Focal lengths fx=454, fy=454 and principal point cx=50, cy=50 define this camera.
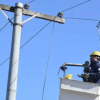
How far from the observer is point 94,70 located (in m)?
12.0

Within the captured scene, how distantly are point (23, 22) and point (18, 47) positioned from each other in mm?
803

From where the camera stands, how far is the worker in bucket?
11.8m

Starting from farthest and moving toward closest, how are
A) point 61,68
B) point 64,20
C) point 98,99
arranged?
point 64,20 < point 61,68 < point 98,99

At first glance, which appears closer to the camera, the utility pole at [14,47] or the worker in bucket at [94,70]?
the worker in bucket at [94,70]

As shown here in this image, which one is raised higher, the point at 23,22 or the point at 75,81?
the point at 23,22

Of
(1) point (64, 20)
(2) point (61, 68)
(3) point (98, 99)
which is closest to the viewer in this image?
(3) point (98, 99)

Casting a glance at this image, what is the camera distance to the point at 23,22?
13.4m

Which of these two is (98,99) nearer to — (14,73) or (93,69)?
(93,69)

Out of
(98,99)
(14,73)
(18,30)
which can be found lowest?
(98,99)

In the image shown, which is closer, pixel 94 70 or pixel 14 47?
pixel 94 70

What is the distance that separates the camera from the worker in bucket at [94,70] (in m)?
11.8

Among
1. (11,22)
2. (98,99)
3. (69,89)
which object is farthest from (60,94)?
(11,22)

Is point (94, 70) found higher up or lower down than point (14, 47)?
lower down

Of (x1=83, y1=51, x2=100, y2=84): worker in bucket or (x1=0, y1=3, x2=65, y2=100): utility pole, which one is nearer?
(x1=83, y1=51, x2=100, y2=84): worker in bucket
